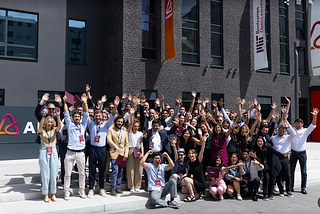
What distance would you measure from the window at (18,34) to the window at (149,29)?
5524 millimetres

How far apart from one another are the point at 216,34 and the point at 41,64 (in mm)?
10303

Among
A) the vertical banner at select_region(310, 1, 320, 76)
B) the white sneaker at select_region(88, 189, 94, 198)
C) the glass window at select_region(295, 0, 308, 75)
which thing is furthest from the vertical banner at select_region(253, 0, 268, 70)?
the white sneaker at select_region(88, 189, 94, 198)

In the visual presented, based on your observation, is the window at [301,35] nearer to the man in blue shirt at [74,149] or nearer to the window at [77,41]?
the window at [77,41]

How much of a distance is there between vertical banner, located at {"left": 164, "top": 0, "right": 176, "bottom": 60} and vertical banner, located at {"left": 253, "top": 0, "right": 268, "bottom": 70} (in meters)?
6.35

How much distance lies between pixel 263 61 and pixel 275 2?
543 cm

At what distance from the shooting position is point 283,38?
20.7 metres

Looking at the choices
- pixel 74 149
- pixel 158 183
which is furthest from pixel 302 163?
pixel 74 149

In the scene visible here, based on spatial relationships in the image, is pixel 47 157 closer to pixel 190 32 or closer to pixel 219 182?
pixel 219 182

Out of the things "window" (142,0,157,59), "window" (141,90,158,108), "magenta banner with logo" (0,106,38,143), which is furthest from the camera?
"window" (142,0,157,59)

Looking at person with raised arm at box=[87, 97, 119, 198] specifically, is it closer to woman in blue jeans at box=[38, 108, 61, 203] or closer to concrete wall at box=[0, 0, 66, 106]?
woman in blue jeans at box=[38, 108, 61, 203]

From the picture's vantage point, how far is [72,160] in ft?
22.1

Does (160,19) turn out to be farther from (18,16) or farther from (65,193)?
(65,193)

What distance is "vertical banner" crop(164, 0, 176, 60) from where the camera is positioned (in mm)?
14766

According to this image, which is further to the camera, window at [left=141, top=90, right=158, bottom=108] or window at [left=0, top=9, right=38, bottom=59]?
window at [left=141, top=90, right=158, bottom=108]
